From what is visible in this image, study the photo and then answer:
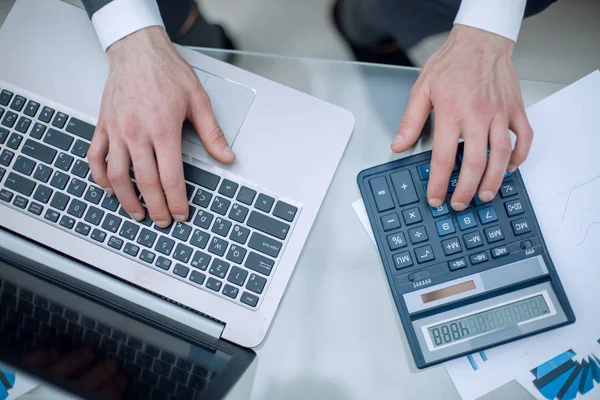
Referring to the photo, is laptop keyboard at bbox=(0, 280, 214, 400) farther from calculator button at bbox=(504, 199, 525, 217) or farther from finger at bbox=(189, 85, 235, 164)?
calculator button at bbox=(504, 199, 525, 217)

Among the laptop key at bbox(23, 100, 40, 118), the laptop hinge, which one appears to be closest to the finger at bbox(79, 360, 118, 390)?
the laptop hinge

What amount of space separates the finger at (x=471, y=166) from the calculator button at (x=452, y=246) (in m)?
0.04

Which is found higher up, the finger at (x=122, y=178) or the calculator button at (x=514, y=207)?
the calculator button at (x=514, y=207)

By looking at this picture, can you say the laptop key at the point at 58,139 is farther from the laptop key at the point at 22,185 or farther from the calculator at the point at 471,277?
the calculator at the point at 471,277

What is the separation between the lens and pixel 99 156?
0.53 m

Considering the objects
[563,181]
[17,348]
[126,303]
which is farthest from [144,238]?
[563,181]

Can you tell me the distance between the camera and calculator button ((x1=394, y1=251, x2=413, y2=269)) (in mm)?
546

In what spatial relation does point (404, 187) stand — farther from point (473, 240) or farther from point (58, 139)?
point (58, 139)

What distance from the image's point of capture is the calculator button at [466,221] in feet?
1.78

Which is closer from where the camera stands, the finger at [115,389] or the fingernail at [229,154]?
the finger at [115,389]

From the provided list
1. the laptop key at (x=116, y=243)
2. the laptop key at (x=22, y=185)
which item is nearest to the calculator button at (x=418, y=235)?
the laptop key at (x=116, y=243)

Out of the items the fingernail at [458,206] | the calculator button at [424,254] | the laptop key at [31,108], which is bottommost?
the laptop key at [31,108]

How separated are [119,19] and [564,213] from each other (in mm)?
542

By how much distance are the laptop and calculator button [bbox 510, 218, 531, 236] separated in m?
0.20
